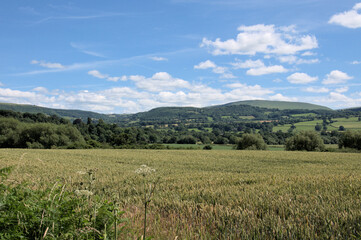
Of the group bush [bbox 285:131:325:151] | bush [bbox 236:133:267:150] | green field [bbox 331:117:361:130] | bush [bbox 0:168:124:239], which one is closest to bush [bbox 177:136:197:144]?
bush [bbox 236:133:267:150]

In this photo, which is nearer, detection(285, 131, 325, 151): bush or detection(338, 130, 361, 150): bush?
detection(285, 131, 325, 151): bush

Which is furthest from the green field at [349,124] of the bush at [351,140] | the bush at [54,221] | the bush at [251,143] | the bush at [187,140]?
the bush at [54,221]

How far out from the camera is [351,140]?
6956 cm

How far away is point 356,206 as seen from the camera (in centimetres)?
427

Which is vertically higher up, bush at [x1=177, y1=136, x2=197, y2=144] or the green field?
the green field

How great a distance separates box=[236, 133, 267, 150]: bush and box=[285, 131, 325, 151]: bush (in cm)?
734

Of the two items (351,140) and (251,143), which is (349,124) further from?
(251,143)

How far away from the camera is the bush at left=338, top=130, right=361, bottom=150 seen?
2692 inches

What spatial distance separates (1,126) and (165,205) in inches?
3642

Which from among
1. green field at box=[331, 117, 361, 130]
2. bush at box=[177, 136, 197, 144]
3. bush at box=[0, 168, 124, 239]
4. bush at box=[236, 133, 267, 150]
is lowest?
bush at box=[177, 136, 197, 144]

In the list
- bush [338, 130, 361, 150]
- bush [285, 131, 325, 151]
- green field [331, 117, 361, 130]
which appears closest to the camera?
bush [285, 131, 325, 151]

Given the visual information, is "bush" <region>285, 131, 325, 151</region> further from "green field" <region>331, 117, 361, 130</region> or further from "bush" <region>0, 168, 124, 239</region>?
"green field" <region>331, 117, 361, 130</region>

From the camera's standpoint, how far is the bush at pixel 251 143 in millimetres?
73312

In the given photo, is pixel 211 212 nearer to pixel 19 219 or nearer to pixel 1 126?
pixel 19 219
